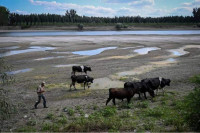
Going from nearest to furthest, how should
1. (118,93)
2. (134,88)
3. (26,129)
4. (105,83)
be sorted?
(26,129)
(118,93)
(134,88)
(105,83)

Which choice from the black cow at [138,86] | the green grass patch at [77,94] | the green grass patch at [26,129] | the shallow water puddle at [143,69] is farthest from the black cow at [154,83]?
the green grass patch at [26,129]

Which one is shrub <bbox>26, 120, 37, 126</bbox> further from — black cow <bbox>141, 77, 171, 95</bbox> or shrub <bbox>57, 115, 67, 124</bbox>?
black cow <bbox>141, 77, 171, 95</bbox>

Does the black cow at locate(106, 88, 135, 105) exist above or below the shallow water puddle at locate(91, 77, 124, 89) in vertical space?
above

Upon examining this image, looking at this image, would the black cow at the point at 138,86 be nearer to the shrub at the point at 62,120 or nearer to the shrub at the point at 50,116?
the shrub at the point at 62,120

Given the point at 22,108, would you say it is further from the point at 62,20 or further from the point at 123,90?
the point at 62,20

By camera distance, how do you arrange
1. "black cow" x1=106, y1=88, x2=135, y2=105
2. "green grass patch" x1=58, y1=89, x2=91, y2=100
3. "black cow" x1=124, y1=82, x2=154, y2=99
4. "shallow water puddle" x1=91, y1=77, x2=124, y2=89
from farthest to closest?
"shallow water puddle" x1=91, y1=77, x2=124, y2=89, "green grass patch" x1=58, y1=89, x2=91, y2=100, "black cow" x1=124, y1=82, x2=154, y2=99, "black cow" x1=106, y1=88, x2=135, y2=105

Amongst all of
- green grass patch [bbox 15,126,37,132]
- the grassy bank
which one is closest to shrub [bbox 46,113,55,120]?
the grassy bank

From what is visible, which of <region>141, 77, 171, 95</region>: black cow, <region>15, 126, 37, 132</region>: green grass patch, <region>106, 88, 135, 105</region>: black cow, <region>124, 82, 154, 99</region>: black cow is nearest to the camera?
<region>15, 126, 37, 132</region>: green grass patch

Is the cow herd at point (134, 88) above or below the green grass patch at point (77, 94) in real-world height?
above

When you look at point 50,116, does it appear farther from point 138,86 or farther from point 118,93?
point 138,86

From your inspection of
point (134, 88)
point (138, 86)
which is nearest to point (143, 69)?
point (138, 86)

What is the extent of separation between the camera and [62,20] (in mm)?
162000

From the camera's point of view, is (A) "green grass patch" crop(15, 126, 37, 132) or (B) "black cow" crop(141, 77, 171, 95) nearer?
(A) "green grass patch" crop(15, 126, 37, 132)

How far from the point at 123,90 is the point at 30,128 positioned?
613cm
